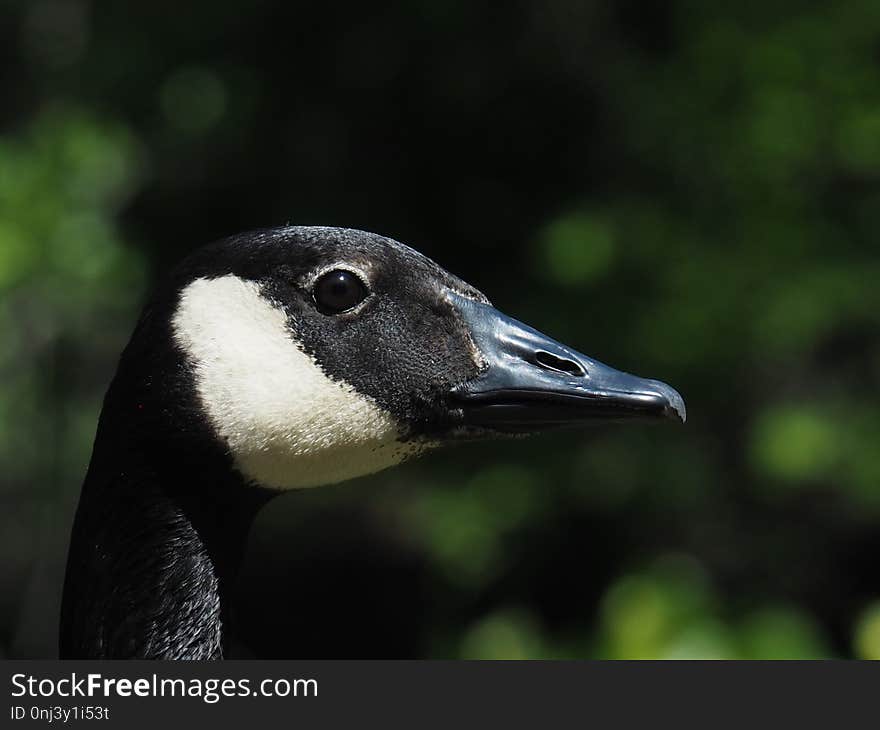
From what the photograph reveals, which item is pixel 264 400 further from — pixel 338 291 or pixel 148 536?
pixel 148 536

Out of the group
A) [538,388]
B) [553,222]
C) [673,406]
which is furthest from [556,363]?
[553,222]

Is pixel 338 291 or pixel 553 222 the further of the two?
pixel 553 222

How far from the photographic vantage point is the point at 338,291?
2270 mm

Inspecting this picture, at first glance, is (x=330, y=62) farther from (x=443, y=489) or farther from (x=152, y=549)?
(x=152, y=549)

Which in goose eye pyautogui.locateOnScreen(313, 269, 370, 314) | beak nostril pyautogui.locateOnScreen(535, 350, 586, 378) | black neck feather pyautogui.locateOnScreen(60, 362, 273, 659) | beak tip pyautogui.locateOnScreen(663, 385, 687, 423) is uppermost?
goose eye pyautogui.locateOnScreen(313, 269, 370, 314)

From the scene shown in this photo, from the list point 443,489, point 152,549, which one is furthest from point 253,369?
point 443,489

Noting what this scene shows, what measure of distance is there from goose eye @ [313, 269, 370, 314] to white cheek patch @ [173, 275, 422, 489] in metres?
0.09

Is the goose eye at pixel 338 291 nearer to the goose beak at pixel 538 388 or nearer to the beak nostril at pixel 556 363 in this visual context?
the goose beak at pixel 538 388

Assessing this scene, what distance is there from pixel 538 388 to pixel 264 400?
1.75 feet

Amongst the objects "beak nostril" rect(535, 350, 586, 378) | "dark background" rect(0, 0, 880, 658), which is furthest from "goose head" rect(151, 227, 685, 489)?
"dark background" rect(0, 0, 880, 658)

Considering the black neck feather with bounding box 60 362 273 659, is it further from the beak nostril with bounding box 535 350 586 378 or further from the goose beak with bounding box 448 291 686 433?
the beak nostril with bounding box 535 350 586 378

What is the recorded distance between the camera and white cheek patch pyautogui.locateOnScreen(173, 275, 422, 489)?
2178mm

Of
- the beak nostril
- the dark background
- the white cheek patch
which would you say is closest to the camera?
the white cheek patch

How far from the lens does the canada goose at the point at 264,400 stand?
2197 mm
